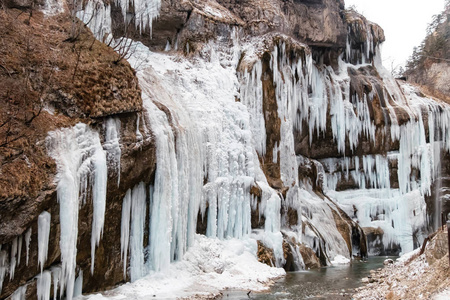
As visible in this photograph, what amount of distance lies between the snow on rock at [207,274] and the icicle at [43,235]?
1.67 metres

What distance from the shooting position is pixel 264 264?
52.6 feet

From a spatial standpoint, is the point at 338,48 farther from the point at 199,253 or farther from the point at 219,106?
the point at 199,253

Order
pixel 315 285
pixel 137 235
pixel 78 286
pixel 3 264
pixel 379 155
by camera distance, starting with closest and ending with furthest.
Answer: pixel 3 264
pixel 78 286
pixel 137 235
pixel 315 285
pixel 379 155

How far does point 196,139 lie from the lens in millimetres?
15180

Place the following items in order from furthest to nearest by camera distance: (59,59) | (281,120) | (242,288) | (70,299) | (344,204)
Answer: (344,204)
(281,120)
(242,288)
(59,59)
(70,299)

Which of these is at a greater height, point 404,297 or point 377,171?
point 377,171

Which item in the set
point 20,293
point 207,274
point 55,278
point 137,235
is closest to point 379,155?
point 207,274

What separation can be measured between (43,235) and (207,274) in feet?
20.3

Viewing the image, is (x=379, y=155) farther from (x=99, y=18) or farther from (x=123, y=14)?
(x=99, y=18)

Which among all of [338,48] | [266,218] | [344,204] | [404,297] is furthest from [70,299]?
[338,48]

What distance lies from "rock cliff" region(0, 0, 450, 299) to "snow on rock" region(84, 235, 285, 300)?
1.38ft

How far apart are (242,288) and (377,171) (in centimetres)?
1940

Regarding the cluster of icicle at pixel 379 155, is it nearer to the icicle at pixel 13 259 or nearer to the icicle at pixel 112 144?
the icicle at pixel 112 144

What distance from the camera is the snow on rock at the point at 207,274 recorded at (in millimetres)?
10570
